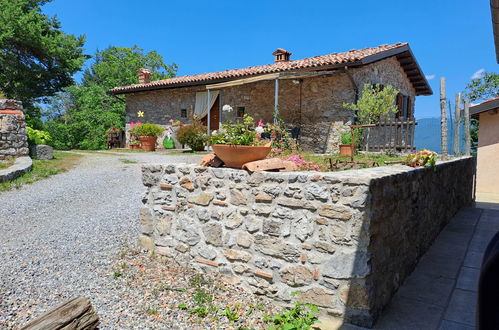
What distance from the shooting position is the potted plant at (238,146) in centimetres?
330

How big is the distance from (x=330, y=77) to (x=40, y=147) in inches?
353

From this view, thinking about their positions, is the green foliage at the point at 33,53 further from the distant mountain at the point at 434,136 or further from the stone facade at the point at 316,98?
the distant mountain at the point at 434,136

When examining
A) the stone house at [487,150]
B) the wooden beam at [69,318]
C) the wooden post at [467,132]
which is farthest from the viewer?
the stone house at [487,150]

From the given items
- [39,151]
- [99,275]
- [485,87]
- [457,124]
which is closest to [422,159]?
[99,275]

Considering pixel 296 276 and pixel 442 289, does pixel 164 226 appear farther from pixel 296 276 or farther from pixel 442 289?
pixel 442 289

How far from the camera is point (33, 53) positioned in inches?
701

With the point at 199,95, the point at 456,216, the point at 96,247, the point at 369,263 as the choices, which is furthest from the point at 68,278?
the point at 199,95

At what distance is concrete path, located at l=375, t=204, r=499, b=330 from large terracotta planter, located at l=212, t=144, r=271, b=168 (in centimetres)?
183

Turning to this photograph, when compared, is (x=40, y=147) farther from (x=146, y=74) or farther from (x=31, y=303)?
(x=146, y=74)

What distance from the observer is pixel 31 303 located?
276cm

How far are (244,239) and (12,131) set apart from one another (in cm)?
793

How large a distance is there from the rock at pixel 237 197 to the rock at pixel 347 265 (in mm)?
976

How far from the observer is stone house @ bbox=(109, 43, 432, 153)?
35.1ft

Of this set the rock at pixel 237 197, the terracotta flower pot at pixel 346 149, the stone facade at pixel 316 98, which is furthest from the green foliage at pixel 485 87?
the rock at pixel 237 197
